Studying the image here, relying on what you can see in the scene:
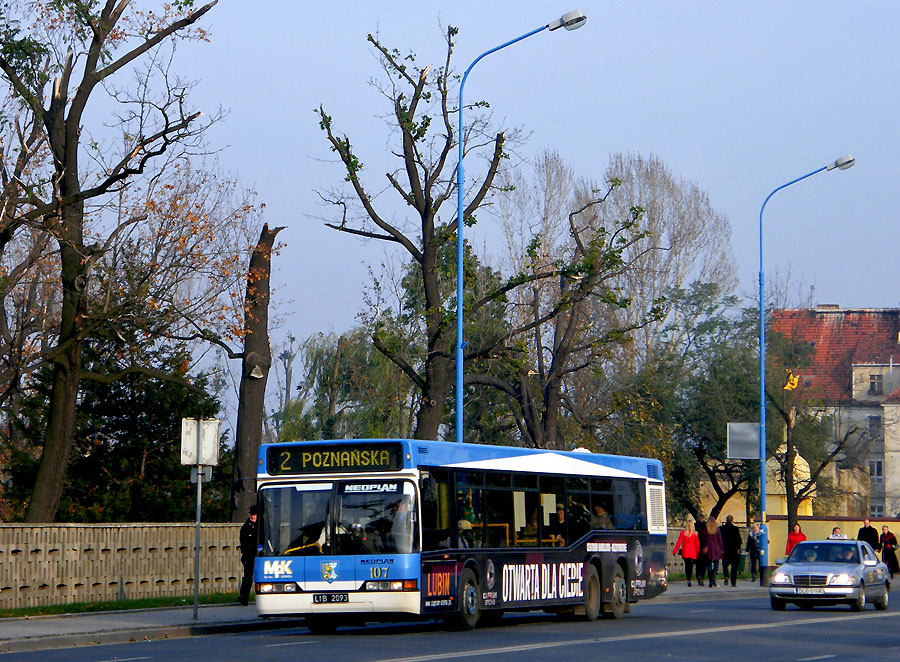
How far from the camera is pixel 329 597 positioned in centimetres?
1856

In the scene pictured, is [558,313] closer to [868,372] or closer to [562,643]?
[562,643]

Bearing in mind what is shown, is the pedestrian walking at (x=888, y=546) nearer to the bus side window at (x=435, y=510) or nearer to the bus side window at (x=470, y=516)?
the bus side window at (x=470, y=516)

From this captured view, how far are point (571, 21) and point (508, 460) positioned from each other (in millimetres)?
10549

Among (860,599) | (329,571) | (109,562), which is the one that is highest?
(109,562)

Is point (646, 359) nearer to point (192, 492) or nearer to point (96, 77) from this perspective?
point (192, 492)

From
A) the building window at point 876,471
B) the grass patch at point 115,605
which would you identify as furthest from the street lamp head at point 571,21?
the building window at point 876,471

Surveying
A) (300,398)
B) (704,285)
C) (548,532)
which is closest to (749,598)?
(548,532)

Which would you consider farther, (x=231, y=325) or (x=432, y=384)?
(x=432, y=384)

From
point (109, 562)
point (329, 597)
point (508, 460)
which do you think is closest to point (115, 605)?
point (109, 562)

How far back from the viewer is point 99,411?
3656cm

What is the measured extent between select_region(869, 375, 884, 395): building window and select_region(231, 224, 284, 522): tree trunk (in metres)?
73.9

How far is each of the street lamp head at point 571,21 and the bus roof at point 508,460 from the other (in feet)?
28.9

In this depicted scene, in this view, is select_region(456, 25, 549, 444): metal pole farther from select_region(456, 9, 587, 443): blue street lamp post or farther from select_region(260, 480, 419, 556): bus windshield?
select_region(260, 480, 419, 556): bus windshield

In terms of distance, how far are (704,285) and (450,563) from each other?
47689mm
